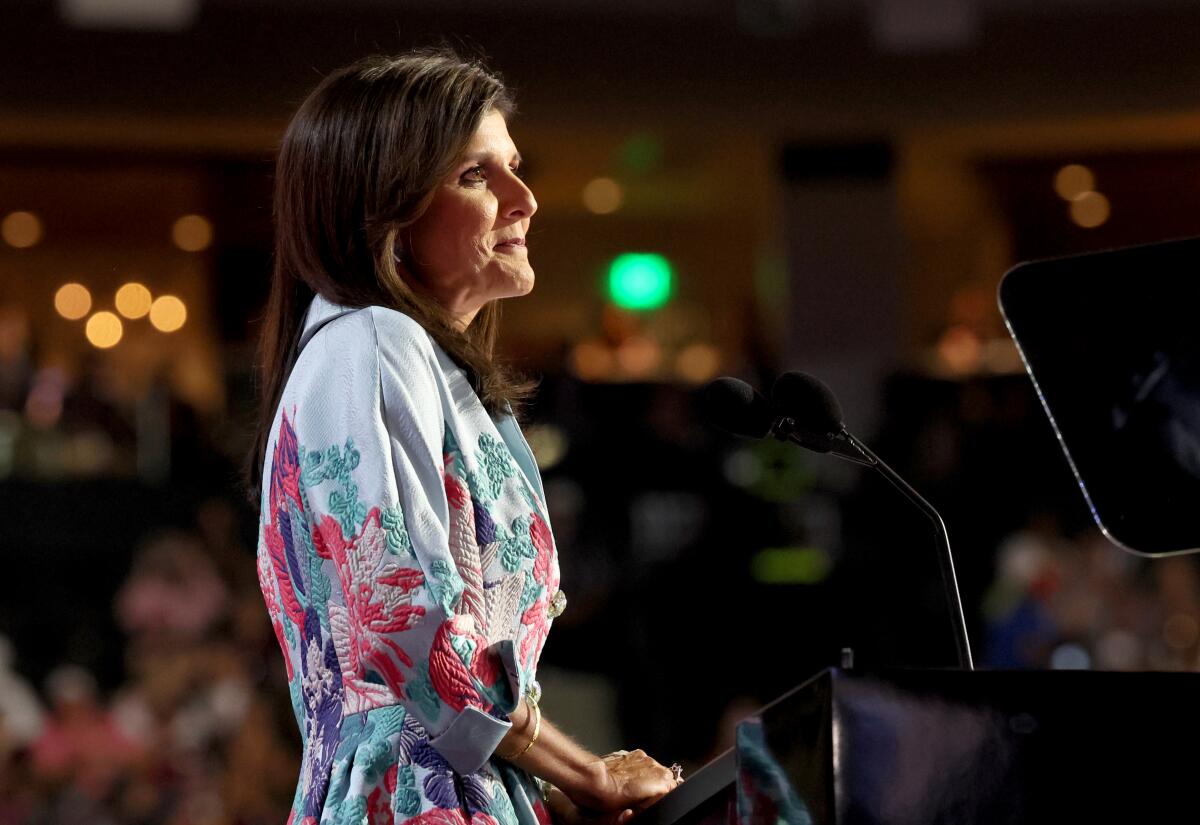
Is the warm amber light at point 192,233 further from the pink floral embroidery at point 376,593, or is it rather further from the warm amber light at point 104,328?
the pink floral embroidery at point 376,593

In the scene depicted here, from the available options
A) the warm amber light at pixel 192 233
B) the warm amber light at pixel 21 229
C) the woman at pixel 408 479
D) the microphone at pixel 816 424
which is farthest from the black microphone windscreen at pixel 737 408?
the warm amber light at pixel 21 229

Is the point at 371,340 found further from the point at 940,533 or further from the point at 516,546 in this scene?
the point at 940,533

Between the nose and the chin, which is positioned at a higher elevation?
the nose

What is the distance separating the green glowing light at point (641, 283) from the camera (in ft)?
31.4

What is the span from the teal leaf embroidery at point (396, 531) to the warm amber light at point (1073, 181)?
752 centimetres

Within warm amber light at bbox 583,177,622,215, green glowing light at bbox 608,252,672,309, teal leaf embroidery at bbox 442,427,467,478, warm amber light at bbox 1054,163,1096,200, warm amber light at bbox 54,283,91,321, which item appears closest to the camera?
teal leaf embroidery at bbox 442,427,467,478

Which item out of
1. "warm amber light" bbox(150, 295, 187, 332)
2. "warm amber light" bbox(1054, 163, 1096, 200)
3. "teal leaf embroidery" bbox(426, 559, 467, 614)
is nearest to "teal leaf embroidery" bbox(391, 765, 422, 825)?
"teal leaf embroidery" bbox(426, 559, 467, 614)

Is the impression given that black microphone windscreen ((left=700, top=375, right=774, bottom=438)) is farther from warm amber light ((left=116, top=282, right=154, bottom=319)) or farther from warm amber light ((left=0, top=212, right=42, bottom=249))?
warm amber light ((left=0, top=212, right=42, bottom=249))

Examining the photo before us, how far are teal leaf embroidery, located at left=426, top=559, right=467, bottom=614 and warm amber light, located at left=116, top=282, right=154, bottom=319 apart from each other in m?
7.93

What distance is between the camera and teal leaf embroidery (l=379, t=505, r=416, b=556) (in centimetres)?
116

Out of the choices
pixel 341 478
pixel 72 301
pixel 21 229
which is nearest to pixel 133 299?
pixel 72 301

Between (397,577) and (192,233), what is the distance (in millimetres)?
7857

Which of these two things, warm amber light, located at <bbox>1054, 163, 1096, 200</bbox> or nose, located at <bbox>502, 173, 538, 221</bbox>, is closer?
nose, located at <bbox>502, 173, 538, 221</bbox>

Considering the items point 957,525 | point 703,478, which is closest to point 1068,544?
point 957,525
